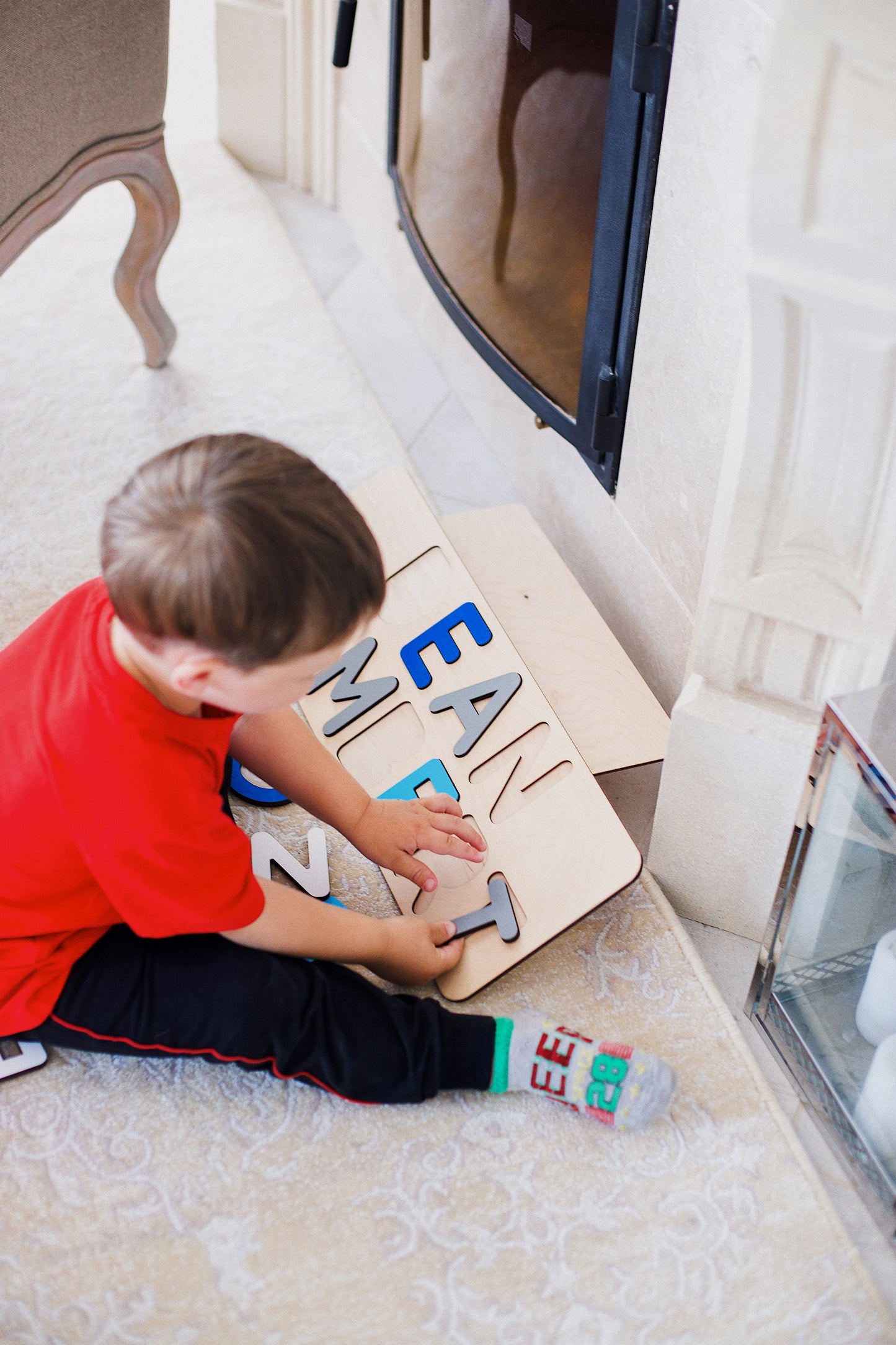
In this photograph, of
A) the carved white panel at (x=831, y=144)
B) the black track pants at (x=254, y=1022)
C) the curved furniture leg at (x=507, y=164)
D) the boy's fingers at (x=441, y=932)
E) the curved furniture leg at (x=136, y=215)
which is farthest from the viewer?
the curved furniture leg at (x=136, y=215)

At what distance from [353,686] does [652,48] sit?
643 millimetres

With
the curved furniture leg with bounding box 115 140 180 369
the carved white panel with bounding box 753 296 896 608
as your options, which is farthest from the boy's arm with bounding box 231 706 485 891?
the curved furniture leg with bounding box 115 140 180 369

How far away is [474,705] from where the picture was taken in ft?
3.83

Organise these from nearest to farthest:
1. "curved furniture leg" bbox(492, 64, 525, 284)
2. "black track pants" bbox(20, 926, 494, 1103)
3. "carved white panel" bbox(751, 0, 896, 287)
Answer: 1. "carved white panel" bbox(751, 0, 896, 287)
2. "black track pants" bbox(20, 926, 494, 1103)
3. "curved furniture leg" bbox(492, 64, 525, 284)

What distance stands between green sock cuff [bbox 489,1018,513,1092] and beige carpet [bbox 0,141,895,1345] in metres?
0.03

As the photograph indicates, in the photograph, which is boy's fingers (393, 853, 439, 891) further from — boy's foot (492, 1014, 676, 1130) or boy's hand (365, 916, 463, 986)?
boy's foot (492, 1014, 676, 1130)

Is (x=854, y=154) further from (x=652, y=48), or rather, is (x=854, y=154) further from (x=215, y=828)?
(x=215, y=828)

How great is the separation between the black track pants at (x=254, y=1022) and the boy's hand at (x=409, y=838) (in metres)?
0.13

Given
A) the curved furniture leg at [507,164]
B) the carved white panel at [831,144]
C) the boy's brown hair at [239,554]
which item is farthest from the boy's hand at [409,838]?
the curved furniture leg at [507,164]

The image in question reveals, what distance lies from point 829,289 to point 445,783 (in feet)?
1.93

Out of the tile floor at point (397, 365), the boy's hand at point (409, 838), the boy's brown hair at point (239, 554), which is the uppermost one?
the boy's brown hair at point (239, 554)

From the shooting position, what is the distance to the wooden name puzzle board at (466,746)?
3.33ft

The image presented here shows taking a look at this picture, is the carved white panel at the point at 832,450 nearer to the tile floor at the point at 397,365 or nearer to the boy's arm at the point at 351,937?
the boy's arm at the point at 351,937

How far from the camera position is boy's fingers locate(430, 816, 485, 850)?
1.03m
